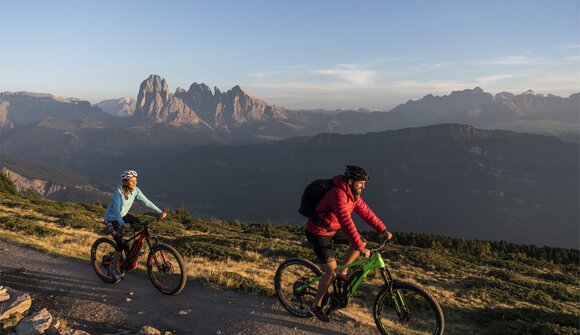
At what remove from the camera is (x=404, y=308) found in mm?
6879

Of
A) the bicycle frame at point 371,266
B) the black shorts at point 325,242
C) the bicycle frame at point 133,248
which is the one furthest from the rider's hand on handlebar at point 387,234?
the bicycle frame at point 133,248

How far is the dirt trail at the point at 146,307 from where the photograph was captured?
755 centimetres

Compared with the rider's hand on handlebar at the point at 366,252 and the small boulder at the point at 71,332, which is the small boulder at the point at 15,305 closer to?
the small boulder at the point at 71,332

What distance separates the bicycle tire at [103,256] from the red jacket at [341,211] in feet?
19.8

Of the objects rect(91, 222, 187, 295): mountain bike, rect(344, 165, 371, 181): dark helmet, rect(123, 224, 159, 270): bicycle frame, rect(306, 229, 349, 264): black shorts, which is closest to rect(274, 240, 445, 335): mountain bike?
rect(306, 229, 349, 264): black shorts

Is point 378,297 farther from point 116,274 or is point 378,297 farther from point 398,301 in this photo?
point 116,274

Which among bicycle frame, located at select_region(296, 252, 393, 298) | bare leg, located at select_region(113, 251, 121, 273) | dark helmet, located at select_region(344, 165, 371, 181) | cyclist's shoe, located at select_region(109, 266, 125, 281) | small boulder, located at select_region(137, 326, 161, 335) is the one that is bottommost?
small boulder, located at select_region(137, 326, 161, 335)

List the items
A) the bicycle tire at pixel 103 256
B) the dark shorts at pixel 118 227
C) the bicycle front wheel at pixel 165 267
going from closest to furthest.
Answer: the bicycle front wheel at pixel 165 267 → the dark shorts at pixel 118 227 → the bicycle tire at pixel 103 256

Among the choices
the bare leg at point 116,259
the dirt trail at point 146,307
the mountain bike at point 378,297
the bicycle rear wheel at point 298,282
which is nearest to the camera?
the mountain bike at point 378,297

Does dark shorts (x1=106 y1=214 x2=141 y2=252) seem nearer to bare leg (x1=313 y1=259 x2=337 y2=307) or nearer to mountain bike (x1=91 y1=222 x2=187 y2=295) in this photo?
mountain bike (x1=91 y1=222 x2=187 y2=295)

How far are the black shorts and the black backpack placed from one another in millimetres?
343

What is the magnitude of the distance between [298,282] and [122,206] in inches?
185

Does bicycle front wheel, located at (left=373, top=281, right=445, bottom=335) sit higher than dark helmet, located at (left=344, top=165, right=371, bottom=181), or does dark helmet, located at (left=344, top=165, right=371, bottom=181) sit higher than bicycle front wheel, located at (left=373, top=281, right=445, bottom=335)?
dark helmet, located at (left=344, top=165, right=371, bottom=181)

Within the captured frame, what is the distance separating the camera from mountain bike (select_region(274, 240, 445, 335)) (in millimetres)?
6707
